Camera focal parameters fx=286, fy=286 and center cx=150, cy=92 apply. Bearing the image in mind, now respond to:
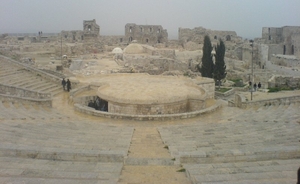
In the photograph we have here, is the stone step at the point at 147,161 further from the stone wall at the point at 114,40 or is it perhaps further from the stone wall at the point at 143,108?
the stone wall at the point at 114,40

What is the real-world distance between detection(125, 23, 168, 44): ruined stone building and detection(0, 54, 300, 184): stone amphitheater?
152ft

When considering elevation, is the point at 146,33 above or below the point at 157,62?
above

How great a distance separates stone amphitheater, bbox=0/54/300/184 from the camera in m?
6.06

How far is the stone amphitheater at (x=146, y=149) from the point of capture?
239 inches

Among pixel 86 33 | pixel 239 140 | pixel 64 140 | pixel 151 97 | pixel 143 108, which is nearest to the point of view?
pixel 64 140

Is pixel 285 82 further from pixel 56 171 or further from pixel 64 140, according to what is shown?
pixel 56 171

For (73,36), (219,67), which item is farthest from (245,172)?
(73,36)

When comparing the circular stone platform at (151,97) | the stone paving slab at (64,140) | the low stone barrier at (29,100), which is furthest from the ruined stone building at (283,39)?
the stone paving slab at (64,140)

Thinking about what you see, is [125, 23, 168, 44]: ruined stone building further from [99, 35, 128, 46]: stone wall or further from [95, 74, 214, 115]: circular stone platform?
[95, 74, 214, 115]: circular stone platform

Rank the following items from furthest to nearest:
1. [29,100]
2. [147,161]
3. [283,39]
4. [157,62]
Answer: [283,39] → [157,62] → [29,100] → [147,161]

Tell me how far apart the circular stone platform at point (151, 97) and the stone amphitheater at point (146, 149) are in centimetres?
142

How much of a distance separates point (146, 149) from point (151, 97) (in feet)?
21.3

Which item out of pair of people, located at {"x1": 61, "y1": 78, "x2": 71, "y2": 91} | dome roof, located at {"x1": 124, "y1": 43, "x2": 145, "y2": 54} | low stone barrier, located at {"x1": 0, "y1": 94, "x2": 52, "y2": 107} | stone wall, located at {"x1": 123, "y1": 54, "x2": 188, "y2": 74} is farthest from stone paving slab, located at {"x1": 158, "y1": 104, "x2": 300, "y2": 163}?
dome roof, located at {"x1": 124, "y1": 43, "x2": 145, "y2": 54}

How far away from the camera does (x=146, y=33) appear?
59.3m
